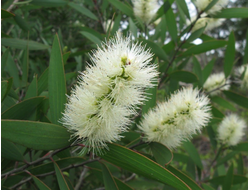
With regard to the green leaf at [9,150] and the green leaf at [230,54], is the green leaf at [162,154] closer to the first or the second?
the green leaf at [9,150]

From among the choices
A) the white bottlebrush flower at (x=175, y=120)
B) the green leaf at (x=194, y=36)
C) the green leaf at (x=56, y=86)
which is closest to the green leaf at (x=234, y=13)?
the green leaf at (x=194, y=36)

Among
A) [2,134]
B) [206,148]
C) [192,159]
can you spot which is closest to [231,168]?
[192,159]

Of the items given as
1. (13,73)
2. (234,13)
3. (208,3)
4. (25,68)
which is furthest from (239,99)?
(13,73)

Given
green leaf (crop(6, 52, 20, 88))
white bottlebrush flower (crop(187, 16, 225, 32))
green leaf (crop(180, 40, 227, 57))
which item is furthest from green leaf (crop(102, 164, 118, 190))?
white bottlebrush flower (crop(187, 16, 225, 32))

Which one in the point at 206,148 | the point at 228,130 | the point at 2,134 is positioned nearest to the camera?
the point at 2,134

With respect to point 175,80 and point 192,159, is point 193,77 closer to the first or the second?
point 175,80

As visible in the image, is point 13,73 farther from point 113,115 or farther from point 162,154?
point 162,154
